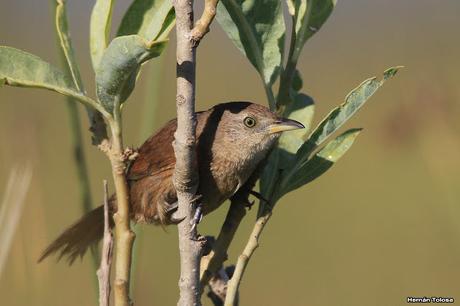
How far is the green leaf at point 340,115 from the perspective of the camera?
2145 mm

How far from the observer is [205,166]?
122 inches

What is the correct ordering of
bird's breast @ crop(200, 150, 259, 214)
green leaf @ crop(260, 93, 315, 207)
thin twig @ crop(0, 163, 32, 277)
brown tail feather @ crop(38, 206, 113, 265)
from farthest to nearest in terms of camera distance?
brown tail feather @ crop(38, 206, 113, 265) < bird's breast @ crop(200, 150, 259, 214) < thin twig @ crop(0, 163, 32, 277) < green leaf @ crop(260, 93, 315, 207)

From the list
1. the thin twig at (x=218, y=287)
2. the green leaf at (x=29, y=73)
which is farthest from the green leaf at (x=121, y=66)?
the thin twig at (x=218, y=287)

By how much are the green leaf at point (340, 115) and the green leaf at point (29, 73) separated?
1.98 ft

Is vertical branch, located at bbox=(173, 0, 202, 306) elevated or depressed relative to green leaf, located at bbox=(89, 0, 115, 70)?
depressed

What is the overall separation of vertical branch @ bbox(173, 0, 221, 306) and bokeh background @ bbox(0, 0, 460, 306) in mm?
774

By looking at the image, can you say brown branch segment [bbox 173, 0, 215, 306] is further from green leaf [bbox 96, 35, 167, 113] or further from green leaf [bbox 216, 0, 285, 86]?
green leaf [bbox 216, 0, 285, 86]

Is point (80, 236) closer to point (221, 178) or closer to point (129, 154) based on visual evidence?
point (221, 178)

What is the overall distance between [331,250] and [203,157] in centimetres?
260

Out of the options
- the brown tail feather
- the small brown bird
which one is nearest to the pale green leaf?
the small brown bird

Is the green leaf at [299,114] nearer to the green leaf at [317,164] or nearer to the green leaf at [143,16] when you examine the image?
the green leaf at [317,164]

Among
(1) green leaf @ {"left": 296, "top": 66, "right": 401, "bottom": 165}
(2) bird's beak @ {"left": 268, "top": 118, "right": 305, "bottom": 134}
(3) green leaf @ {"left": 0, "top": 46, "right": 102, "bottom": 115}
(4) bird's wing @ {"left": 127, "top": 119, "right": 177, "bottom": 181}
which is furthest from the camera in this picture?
(4) bird's wing @ {"left": 127, "top": 119, "right": 177, "bottom": 181}

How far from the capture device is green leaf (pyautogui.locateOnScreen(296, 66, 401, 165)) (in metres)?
2.14

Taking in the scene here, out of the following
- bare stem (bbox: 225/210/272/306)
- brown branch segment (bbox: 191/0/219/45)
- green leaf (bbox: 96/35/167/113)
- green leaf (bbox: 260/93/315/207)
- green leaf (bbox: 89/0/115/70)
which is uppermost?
green leaf (bbox: 89/0/115/70)
